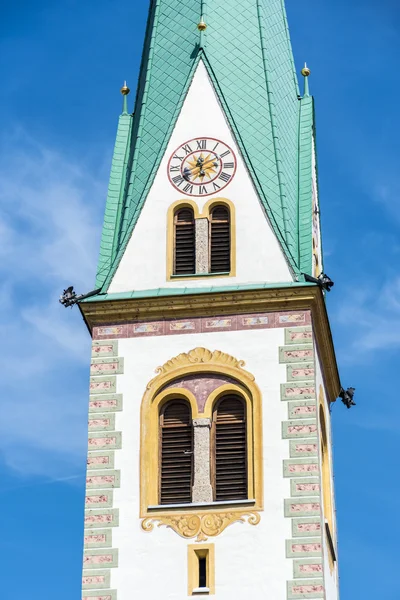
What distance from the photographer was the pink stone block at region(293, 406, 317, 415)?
32.4 m

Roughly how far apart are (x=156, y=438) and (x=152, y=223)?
4.80m

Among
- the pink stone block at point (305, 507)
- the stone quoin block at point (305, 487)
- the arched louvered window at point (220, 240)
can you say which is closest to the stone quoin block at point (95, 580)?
the pink stone block at point (305, 507)

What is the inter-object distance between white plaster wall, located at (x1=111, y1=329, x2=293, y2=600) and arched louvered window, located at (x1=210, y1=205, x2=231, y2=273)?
6.01 ft

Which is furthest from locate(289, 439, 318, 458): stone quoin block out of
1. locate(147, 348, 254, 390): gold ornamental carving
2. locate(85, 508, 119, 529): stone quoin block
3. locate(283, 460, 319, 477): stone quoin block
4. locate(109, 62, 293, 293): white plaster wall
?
locate(109, 62, 293, 293): white plaster wall

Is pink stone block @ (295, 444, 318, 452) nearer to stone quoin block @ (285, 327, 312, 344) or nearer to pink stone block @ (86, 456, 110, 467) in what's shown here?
stone quoin block @ (285, 327, 312, 344)

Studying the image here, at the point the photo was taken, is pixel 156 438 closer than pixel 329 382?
Yes

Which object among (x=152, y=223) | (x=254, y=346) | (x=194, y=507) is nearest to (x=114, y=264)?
(x=152, y=223)

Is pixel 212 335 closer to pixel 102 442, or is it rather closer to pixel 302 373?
pixel 302 373

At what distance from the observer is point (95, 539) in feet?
104

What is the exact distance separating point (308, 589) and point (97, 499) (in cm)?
420

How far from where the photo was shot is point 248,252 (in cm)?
3462

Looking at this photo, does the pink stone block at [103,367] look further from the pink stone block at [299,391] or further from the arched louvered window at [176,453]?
the pink stone block at [299,391]

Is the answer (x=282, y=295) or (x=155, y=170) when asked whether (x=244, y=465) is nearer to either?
(x=282, y=295)

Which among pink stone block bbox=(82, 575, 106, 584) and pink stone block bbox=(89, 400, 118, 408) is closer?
pink stone block bbox=(82, 575, 106, 584)
